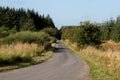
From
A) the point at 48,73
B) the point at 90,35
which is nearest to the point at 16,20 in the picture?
the point at 90,35

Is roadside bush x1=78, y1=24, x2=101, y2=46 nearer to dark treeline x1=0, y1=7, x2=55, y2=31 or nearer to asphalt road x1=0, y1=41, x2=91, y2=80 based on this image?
→ asphalt road x1=0, y1=41, x2=91, y2=80

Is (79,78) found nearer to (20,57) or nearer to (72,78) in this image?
(72,78)

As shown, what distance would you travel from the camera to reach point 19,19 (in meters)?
139

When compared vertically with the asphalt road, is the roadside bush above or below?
above

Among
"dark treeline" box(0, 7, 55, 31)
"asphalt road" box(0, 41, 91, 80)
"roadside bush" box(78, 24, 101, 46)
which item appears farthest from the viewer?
"dark treeline" box(0, 7, 55, 31)

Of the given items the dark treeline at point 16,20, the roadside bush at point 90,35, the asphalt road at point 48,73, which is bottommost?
the asphalt road at point 48,73

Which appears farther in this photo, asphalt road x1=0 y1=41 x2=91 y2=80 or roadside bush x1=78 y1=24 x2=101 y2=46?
roadside bush x1=78 y1=24 x2=101 y2=46

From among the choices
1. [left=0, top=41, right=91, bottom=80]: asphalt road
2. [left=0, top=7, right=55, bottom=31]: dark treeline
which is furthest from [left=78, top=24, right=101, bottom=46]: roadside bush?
[left=0, top=7, right=55, bottom=31]: dark treeline

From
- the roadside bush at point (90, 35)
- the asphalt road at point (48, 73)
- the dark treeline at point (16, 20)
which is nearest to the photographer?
the asphalt road at point (48, 73)

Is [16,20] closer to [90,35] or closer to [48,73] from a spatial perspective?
[90,35]

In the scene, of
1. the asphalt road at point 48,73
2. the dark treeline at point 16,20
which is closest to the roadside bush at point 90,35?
the asphalt road at point 48,73

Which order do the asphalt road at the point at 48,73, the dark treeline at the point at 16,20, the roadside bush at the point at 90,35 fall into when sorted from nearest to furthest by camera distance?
the asphalt road at the point at 48,73, the roadside bush at the point at 90,35, the dark treeline at the point at 16,20

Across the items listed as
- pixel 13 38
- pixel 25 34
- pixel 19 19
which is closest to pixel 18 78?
pixel 13 38

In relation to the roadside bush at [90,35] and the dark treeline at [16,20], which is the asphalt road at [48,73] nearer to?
the roadside bush at [90,35]
